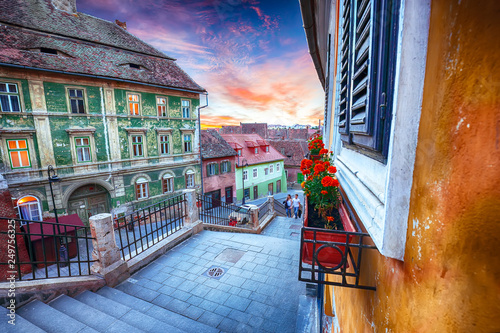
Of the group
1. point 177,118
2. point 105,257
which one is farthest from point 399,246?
point 177,118

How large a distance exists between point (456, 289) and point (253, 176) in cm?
2677

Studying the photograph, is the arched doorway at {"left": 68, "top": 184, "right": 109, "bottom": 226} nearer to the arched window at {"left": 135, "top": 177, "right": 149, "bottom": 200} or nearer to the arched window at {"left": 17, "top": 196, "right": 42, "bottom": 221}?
the arched window at {"left": 17, "top": 196, "right": 42, "bottom": 221}

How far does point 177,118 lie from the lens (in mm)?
17719

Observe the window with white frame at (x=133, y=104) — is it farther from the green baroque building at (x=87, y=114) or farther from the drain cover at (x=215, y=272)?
the drain cover at (x=215, y=272)

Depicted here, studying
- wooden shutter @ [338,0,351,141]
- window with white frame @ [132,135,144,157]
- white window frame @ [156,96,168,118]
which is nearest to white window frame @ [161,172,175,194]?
window with white frame @ [132,135,144,157]

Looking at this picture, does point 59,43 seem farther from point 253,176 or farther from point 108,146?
point 253,176

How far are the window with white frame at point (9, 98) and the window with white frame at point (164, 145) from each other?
768 cm

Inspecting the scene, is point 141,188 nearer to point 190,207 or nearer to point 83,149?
point 83,149

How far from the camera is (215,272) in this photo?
18.0 feet

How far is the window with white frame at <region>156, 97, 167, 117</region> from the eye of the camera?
16.7 metres

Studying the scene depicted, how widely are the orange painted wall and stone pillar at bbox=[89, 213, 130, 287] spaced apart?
5218 mm

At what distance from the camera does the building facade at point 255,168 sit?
84.1ft

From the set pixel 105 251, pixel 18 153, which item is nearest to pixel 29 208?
pixel 18 153

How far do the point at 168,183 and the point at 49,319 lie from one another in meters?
14.7
